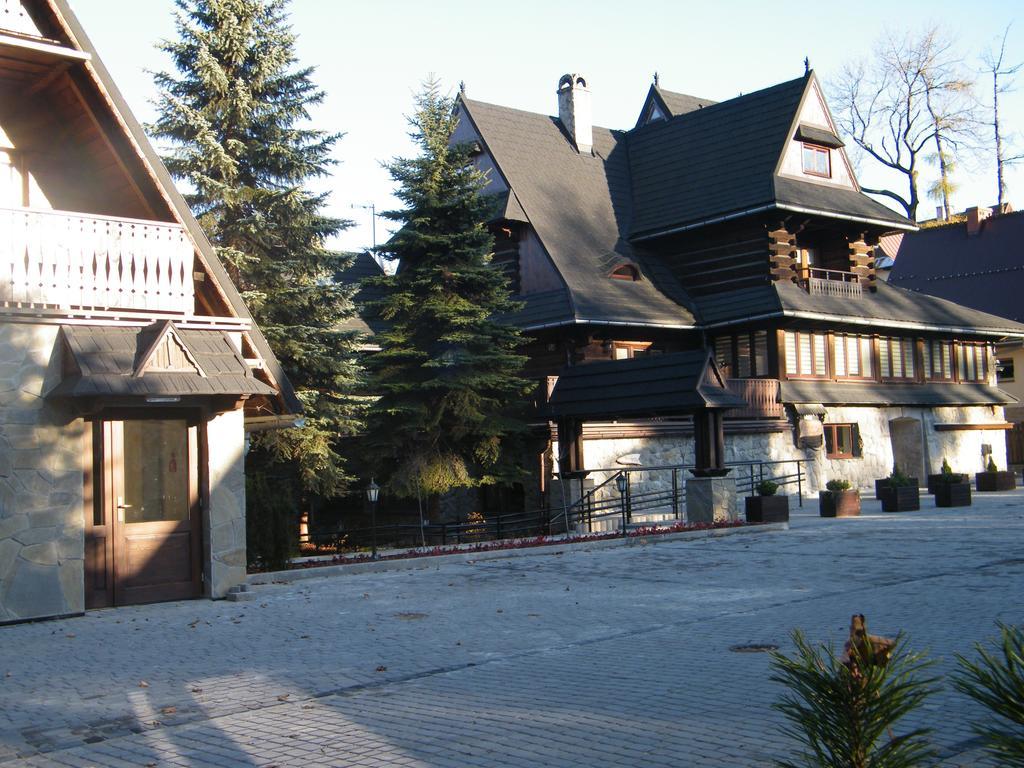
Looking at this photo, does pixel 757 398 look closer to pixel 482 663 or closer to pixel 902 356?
pixel 902 356

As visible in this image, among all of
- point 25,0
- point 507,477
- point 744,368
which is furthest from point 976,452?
point 25,0

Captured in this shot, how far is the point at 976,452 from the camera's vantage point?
39312 millimetres

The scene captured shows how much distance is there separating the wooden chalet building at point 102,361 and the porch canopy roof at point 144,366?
0.07 feet

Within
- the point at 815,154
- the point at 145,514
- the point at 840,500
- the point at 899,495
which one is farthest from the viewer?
the point at 815,154

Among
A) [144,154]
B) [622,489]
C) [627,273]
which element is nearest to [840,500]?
[622,489]

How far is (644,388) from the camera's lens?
22.8 m

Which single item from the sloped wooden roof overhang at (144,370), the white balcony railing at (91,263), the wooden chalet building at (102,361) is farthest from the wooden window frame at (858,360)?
the white balcony railing at (91,263)

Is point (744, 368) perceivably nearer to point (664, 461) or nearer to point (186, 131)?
point (664, 461)

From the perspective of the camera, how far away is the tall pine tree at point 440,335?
23.3 meters

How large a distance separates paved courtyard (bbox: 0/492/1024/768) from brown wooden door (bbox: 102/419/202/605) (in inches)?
18.3

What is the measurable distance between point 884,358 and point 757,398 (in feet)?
24.0

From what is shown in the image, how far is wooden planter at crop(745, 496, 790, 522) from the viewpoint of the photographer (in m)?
22.5

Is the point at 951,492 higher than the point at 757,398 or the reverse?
the reverse

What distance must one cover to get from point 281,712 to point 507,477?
54.2 feet
